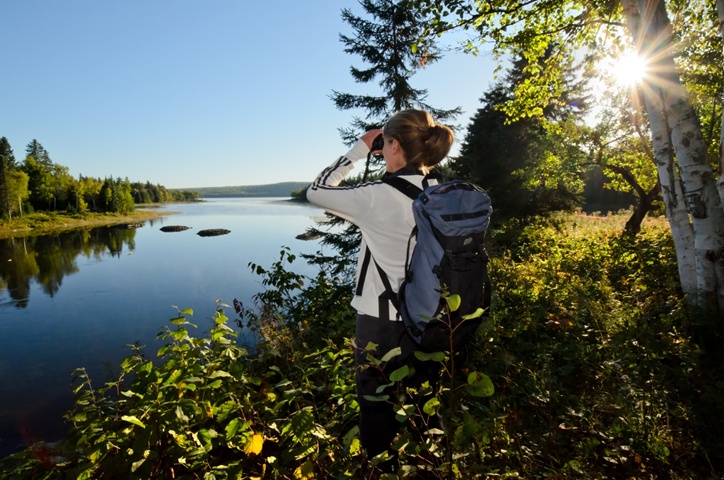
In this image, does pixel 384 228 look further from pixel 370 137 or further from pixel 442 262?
pixel 370 137

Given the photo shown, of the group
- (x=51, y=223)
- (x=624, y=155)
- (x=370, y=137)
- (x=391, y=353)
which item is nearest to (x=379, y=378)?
(x=391, y=353)

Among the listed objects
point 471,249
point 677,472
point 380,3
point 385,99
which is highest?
point 380,3

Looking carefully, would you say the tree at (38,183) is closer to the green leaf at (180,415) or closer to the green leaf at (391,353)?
the green leaf at (180,415)

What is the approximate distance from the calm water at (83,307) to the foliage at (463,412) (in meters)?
2.18

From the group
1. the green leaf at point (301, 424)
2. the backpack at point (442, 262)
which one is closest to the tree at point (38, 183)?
the green leaf at point (301, 424)

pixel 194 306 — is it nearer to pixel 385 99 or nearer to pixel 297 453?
pixel 385 99

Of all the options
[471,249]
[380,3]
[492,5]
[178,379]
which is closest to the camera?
[471,249]

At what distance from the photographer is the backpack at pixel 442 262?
5.55ft

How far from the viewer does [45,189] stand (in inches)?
2913

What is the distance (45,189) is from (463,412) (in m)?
99.7

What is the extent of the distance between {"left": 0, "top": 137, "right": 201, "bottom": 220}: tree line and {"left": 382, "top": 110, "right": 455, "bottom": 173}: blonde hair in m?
78.2

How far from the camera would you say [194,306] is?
55.0ft

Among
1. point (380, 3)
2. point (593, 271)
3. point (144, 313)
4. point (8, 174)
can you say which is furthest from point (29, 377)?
point (8, 174)

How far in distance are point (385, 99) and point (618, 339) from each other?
11650 mm
